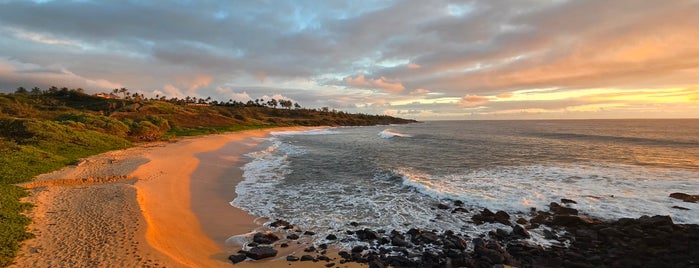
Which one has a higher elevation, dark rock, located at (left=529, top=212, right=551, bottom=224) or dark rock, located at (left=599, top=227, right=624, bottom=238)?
dark rock, located at (left=599, top=227, right=624, bottom=238)

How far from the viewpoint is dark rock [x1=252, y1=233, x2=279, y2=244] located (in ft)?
31.5

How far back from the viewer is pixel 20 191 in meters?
11.7

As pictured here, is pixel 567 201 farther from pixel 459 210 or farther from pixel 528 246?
pixel 528 246

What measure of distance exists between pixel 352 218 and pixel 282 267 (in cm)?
447

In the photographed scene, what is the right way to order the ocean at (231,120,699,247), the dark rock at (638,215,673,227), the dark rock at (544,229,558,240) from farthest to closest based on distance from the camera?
the ocean at (231,120,699,247) < the dark rock at (638,215,673,227) < the dark rock at (544,229,558,240)

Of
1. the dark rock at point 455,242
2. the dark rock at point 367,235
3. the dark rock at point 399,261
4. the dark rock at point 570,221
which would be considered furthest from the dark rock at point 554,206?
the dark rock at point 399,261

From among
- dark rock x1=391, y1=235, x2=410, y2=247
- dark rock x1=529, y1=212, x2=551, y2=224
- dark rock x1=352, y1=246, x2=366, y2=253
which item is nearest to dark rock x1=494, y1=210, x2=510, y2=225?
dark rock x1=529, y1=212, x2=551, y2=224

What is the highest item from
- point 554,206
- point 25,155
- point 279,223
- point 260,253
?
point 25,155

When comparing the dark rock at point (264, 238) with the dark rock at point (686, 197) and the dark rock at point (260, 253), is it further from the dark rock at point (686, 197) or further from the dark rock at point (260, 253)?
the dark rock at point (686, 197)

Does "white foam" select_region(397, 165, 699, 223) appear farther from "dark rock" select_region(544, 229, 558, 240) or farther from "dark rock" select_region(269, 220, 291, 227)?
"dark rock" select_region(269, 220, 291, 227)

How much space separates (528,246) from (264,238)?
7.83 meters

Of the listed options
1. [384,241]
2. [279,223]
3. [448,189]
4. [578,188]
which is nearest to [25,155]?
[279,223]

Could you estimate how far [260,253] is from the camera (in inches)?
338

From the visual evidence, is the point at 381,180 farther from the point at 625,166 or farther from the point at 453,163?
the point at 625,166
